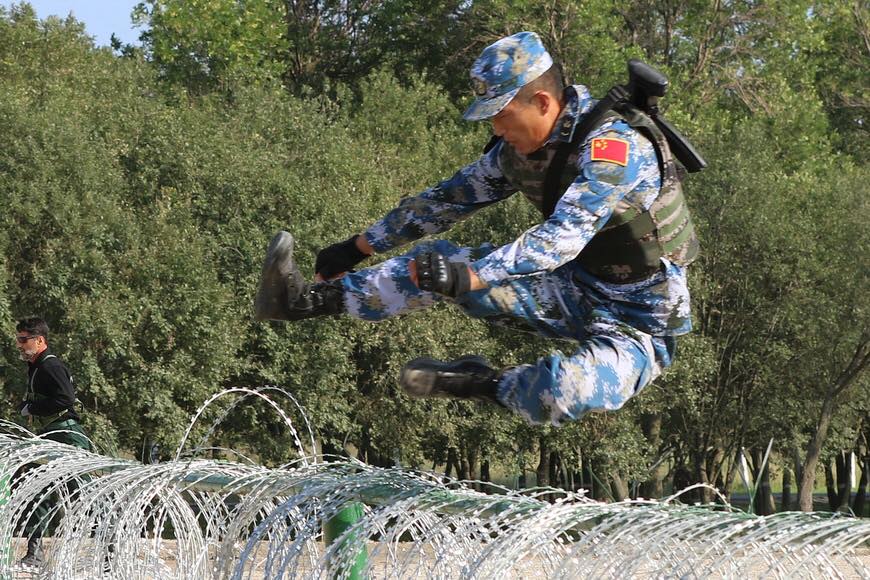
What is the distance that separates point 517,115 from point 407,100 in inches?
880

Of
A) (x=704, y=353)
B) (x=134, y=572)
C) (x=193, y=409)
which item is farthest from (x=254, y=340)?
(x=134, y=572)

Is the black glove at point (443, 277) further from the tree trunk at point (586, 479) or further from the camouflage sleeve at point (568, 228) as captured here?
the tree trunk at point (586, 479)

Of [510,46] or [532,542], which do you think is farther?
[510,46]

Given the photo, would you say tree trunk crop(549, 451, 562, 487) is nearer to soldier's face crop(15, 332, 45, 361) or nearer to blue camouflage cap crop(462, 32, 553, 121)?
soldier's face crop(15, 332, 45, 361)

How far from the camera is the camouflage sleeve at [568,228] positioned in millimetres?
4574

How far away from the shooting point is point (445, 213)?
560 cm

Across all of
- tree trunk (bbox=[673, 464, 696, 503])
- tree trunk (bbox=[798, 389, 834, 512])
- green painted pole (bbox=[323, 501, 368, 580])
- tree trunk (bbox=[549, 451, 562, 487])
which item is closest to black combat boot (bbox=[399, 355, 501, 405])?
green painted pole (bbox=[323, 501, 368, 580])

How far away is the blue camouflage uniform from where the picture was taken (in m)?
4.61

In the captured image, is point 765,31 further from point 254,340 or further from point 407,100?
point 254,340

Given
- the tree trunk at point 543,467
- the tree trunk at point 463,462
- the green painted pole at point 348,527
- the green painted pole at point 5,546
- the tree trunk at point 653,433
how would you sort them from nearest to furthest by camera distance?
1. the green painted pole at point 348,527
2. the green painted pole at point 5,546
3. the tree trunk at point 463,462
4. the tree trunk at point 543,467
5. the tree trunk at point 653,433

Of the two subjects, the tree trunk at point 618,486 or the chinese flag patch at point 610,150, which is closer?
the chinese flag patch at point 610,150

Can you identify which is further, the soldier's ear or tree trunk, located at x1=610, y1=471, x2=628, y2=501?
tree trunk, located at x1=610, y1=471, x2=628, y2=501

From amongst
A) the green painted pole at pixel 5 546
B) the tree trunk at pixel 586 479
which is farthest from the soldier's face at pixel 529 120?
the tree trunk at pixel 586 479

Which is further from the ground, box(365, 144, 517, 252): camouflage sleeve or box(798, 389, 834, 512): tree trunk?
box(365, 144, 517, 252): camouflage sleeve
